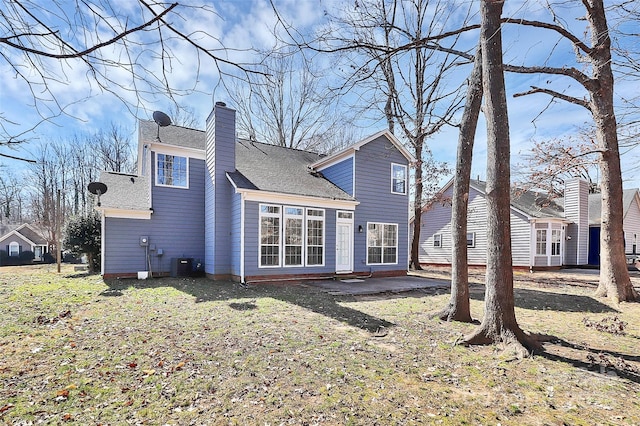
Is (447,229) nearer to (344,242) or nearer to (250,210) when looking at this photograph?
(344,242)

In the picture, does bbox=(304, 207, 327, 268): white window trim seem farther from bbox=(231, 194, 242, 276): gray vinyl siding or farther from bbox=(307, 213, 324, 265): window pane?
bbox=(231, 194, 242, 276): gray vinyl siding

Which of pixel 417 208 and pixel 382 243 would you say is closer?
pixel 382 243

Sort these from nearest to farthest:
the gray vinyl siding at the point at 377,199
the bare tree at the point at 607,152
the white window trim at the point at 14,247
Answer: the bare tree at the point at 607,152 < the gray vinyl siding at the point at 377,199 < the white window trim at the point at 14,247

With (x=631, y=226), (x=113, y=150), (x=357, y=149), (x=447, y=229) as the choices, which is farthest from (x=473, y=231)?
(x=113, y=150)

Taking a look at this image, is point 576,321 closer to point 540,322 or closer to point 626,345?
point 540,322

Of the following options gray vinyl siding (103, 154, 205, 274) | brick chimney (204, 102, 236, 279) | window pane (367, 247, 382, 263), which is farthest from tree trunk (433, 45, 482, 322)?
gray vinyl siding (103, 154, 205, 274)

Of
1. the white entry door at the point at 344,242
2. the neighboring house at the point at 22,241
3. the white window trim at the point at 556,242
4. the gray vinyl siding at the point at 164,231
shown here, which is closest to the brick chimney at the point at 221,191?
the gray vinyl siding at the point at 164,231

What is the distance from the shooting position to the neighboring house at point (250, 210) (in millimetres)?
11055

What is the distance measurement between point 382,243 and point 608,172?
755 cm

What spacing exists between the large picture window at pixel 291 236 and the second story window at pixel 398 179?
12.9ft

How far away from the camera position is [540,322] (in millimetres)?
6367

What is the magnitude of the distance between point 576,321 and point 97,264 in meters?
17.2

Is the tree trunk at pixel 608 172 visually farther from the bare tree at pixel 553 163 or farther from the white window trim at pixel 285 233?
the white window trim at pixel 285 233

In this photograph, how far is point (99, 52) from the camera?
2529 millimetres
